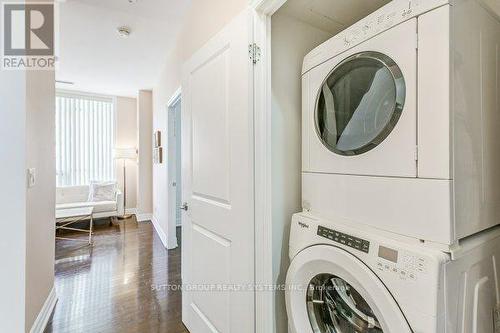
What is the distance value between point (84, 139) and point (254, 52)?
5.24m

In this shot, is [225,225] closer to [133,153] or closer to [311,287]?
[311,287]

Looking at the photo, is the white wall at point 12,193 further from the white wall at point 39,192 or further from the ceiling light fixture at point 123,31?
the ceiling light fixture at point 123,31

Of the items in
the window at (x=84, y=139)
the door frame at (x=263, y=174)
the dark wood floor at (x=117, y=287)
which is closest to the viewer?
the door frame at (x=263, y=174)

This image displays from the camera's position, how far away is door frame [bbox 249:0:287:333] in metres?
1.25

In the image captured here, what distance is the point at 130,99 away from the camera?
567cm

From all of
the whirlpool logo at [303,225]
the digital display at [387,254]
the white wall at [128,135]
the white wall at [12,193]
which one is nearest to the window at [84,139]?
the white wall at [128,135]

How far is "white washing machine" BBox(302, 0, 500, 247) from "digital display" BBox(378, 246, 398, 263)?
0.27ft

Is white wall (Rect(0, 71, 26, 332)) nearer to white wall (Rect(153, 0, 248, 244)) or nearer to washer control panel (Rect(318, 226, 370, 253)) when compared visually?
white wall (Rect(153, 0, 248, 244))

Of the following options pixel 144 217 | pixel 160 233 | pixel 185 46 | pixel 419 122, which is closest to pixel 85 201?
pixel 144 217

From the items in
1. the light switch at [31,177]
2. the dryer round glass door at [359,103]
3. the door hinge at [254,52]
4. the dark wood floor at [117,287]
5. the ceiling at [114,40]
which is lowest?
the dark wood floor at [117,287]

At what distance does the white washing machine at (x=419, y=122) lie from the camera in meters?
0.74

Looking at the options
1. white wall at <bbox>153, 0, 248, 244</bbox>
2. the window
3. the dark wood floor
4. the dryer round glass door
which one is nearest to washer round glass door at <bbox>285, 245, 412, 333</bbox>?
the dryer round glass door

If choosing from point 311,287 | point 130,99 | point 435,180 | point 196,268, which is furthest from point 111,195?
point 435,180

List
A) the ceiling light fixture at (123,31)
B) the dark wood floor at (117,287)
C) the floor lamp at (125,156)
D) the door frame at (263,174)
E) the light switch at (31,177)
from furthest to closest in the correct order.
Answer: the floor lamp at (125,156) → the ceiling light fixture at (123,31) → the dark wood floor at (117,287) → the light switch at (31,177) → the door frame at (263,174)
